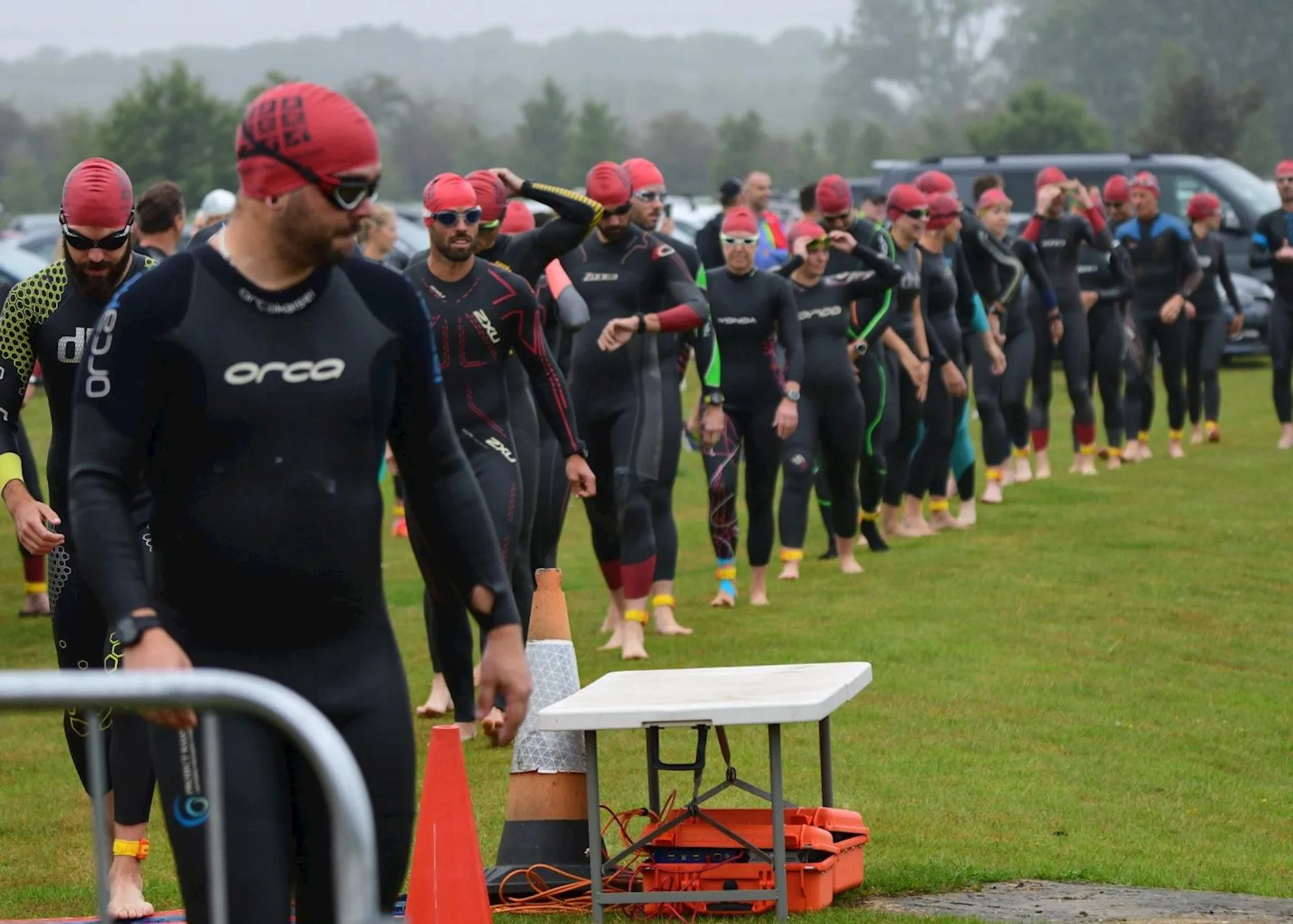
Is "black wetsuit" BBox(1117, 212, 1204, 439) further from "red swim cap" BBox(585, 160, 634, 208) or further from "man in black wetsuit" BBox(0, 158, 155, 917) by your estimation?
"man in black wetsuit" BBox(0, 158, 155, 917)

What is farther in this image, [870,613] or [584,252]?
[870,613]

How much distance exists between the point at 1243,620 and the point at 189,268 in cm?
880

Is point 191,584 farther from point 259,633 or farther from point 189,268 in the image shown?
point 189,268

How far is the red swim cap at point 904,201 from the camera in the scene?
45.6 feet

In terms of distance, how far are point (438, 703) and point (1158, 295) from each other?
11.6 m

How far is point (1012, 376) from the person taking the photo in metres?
16.9

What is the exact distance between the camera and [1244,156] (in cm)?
7488

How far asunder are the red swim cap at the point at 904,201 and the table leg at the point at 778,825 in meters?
8.40

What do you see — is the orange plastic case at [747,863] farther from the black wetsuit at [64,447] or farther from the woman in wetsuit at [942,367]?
the woman in wetsuit at [942,367]

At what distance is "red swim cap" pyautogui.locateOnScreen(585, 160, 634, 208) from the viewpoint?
401 inches

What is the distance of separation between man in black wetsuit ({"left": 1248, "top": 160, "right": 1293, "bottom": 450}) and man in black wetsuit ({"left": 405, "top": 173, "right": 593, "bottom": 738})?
11.3 metres

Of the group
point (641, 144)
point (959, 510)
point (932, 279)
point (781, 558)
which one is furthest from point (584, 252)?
point (641, 144)

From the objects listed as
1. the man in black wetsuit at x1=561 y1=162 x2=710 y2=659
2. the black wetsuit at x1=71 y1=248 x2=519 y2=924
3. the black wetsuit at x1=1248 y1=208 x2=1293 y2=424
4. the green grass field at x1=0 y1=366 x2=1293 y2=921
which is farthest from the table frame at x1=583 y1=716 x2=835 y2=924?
the black wetsuit at x1=1248 y1=208 x2=1293 y2=424

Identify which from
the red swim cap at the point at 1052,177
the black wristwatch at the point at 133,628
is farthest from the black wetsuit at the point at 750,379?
the black wristwatch at the point at 133,628
